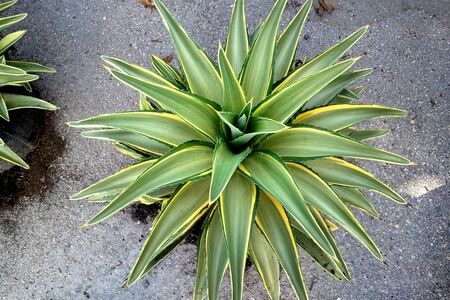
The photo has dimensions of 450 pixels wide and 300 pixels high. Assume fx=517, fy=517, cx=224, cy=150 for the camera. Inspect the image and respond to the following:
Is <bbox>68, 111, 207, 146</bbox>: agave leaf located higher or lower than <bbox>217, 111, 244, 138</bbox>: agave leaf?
lower

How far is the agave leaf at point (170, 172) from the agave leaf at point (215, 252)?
0.33m

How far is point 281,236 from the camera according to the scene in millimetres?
1634

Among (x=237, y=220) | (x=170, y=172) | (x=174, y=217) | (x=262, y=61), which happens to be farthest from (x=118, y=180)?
(x=262, y=61)

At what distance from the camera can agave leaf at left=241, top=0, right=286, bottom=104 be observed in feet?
5.03

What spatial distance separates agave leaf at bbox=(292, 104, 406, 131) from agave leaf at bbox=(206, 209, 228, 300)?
45 centimetres

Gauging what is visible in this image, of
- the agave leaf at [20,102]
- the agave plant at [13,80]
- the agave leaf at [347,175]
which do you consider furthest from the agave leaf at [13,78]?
the agave leaf at [347,175]

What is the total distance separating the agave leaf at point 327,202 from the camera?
1.50 meters

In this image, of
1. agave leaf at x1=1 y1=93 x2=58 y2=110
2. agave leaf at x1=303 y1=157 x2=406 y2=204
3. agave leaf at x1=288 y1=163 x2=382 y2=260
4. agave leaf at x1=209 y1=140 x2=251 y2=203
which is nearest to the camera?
agave leaf at x1=209 y1=140 x2=251 y2=203

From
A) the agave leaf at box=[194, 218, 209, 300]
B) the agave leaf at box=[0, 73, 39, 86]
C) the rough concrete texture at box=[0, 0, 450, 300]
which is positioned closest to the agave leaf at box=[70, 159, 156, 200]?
the agave leaf at box=[194, 218, 209, 300]

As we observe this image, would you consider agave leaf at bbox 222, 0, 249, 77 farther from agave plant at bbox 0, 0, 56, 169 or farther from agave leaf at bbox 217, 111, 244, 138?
agave plant at bbox 0, 0, 56, 169

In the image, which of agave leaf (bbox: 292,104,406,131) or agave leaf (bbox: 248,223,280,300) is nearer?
agave leaf (bbox: 292,104,406,131)

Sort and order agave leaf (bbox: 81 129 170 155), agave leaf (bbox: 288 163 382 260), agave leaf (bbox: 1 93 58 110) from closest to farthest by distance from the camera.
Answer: agave leaf (bbox: 288 163 382 260) → agave leaf (bbox: 81 129 170 155) → agave leaf (bbox: 1 93 58 110)

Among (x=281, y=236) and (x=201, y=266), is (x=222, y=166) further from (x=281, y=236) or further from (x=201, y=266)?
(x=201, y=266)

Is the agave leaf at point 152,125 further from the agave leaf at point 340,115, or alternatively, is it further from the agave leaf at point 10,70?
the agave leaf at point 10,70
